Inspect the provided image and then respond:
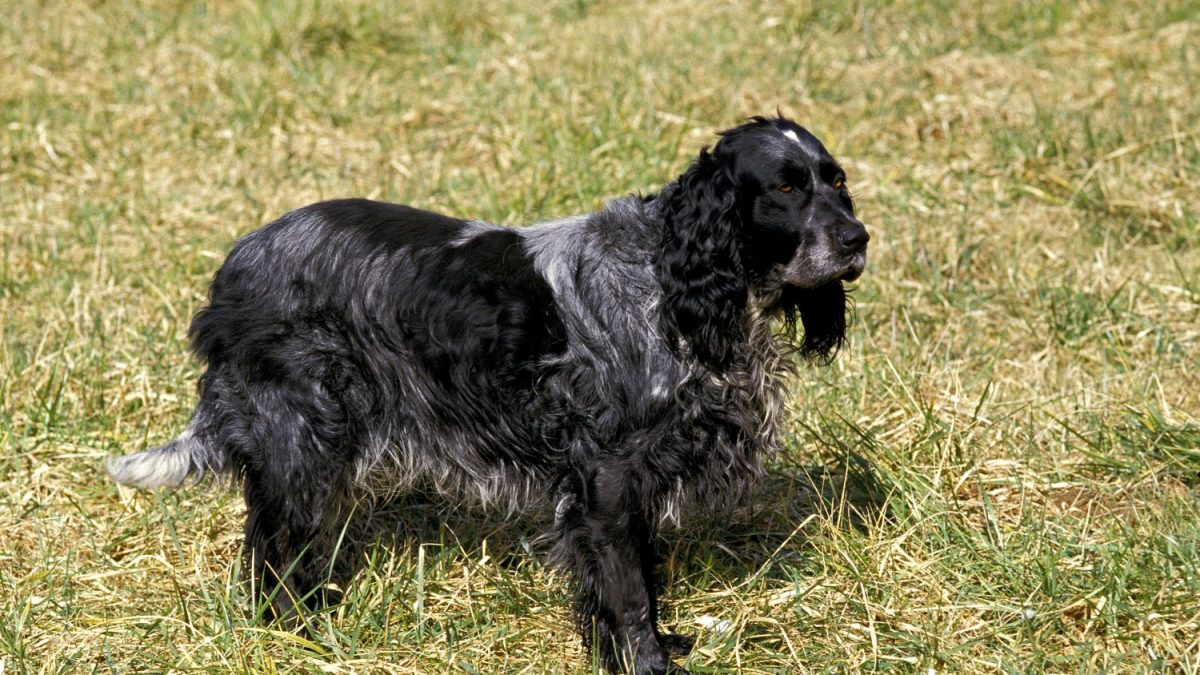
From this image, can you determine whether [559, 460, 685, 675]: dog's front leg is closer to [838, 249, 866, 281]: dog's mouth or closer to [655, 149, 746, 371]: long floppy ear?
[655, 149, 746, 371]: long floppy ear

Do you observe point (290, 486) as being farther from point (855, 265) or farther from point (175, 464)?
point (855, 265)

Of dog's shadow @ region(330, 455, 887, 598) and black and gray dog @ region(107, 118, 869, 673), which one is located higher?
black and gray dog @ region(107, 118, 869, 673)

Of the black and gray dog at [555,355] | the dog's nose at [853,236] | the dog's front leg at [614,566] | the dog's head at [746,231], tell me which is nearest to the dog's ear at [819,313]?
the black and gray dog at [555,355]

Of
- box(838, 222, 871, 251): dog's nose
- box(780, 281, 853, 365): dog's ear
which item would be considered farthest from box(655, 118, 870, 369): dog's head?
box(780, 281, 853, 365): dog's ear

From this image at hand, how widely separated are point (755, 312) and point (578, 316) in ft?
1.78

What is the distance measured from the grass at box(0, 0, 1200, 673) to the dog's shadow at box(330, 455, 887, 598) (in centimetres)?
2

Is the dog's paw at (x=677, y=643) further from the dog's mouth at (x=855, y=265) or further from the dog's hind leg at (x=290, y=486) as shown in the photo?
the dog's mouth at (x=855, y=265)

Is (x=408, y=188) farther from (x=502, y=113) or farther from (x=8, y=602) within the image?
(x=8, y=602)

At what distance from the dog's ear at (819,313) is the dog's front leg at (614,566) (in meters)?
0.73

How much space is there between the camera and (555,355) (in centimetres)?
392

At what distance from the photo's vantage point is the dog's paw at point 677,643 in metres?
4.09

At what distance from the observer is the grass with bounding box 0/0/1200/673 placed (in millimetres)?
3947

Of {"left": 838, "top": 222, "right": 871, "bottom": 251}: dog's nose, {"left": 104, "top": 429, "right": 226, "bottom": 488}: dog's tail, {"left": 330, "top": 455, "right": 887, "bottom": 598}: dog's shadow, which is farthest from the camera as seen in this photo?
{"left": 330, "top": 455, "right": 887, "bottom": 598}: dog's shadow

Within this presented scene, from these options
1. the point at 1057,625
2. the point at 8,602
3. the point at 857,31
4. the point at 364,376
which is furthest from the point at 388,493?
the point at 857,31
